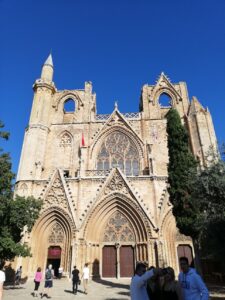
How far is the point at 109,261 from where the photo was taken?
18031mm

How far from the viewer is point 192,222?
11156 millimetres

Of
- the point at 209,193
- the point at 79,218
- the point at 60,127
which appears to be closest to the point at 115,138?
the point at 60,127

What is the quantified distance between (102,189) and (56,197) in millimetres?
3528

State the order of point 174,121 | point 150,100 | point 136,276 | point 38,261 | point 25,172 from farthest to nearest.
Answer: point 150,100
point 25,172
point 38,261
point 174,121
point 136,276

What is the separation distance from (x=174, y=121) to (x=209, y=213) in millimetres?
5155

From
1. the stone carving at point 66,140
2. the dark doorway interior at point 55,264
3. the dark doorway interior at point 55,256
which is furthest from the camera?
the stone carving at point 66,140

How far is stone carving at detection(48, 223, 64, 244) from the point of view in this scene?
18.3 meters

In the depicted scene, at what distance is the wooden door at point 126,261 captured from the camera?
1750cm

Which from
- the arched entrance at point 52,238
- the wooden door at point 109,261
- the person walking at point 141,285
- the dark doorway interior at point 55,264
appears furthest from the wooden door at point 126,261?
the person walking at point 141,285

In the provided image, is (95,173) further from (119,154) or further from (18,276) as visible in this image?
(18,276)

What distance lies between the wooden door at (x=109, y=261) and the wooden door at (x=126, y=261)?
0.52 meters

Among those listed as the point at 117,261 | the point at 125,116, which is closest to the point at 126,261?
the point at 117,261

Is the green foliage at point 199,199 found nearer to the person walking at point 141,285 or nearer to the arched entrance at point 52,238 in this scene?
the person walking at point 141,285

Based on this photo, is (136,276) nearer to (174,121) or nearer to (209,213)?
(209,213)
